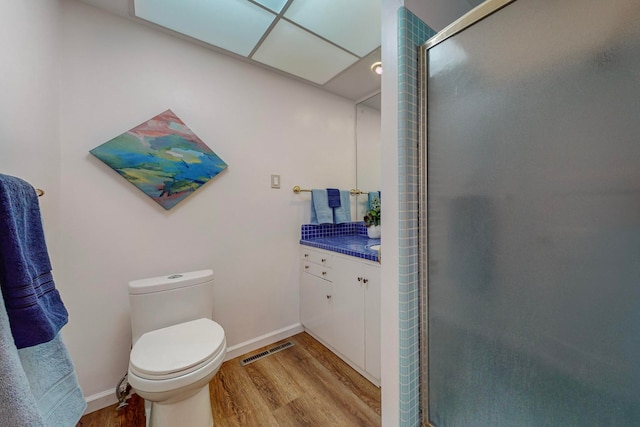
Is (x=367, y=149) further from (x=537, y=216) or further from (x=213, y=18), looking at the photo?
(x=537, y=216)

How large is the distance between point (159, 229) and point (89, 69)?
38.6 inches

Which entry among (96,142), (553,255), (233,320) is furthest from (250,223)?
(553,255)

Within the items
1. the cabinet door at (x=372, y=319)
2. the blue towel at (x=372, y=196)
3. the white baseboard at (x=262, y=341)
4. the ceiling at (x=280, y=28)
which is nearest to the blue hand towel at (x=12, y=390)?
the cabinet door at (x=372, y=319)

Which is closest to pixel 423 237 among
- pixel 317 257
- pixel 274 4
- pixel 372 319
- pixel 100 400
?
pixel 372 319

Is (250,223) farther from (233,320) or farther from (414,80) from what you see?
(414,80)

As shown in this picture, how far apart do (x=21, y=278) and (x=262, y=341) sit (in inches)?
64.7

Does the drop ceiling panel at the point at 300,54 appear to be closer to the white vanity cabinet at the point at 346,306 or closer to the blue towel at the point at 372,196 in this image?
the blue towel at the point at 372,196

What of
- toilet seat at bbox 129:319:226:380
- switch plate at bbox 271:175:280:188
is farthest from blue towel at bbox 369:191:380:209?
toilet seat at bbox 129:319:226:380

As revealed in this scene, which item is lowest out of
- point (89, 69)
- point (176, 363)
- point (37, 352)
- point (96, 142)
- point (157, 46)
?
point (176, 363)

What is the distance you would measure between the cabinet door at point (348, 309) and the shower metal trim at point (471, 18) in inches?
46.6

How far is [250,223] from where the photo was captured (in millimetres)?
1902

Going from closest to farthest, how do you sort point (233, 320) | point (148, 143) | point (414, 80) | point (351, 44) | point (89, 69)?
point (414, 80) < point (89, 69) < point (148, 143) < point (351, 44) < point (233, 320)

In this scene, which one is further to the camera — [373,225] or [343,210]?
[343,210]

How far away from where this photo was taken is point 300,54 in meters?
1.76
